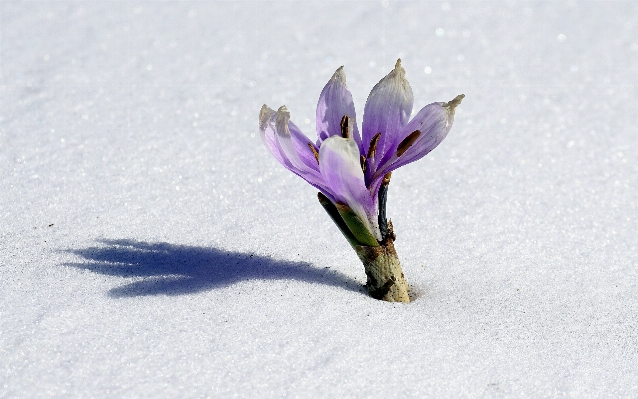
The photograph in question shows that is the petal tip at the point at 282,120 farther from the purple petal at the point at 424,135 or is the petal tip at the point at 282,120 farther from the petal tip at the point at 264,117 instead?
the purple petal at the point at 424,135

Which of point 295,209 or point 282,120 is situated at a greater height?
point 282,120

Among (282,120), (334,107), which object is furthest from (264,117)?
(334,107)

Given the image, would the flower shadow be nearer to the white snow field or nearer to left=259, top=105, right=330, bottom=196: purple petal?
the white snow field

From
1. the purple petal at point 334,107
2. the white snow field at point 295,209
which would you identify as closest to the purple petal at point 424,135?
the purple petal at point 334,107

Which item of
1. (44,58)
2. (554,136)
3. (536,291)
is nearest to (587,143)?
(554,136)

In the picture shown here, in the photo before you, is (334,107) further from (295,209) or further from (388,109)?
(295,209)

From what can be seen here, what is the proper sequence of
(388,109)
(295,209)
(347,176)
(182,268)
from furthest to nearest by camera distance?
1. (295,209)
2. (182,268)
3. (388,109)
4. (347,176)

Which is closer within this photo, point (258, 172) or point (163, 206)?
point (163, 206)

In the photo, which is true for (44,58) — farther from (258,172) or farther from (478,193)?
(478,193)
